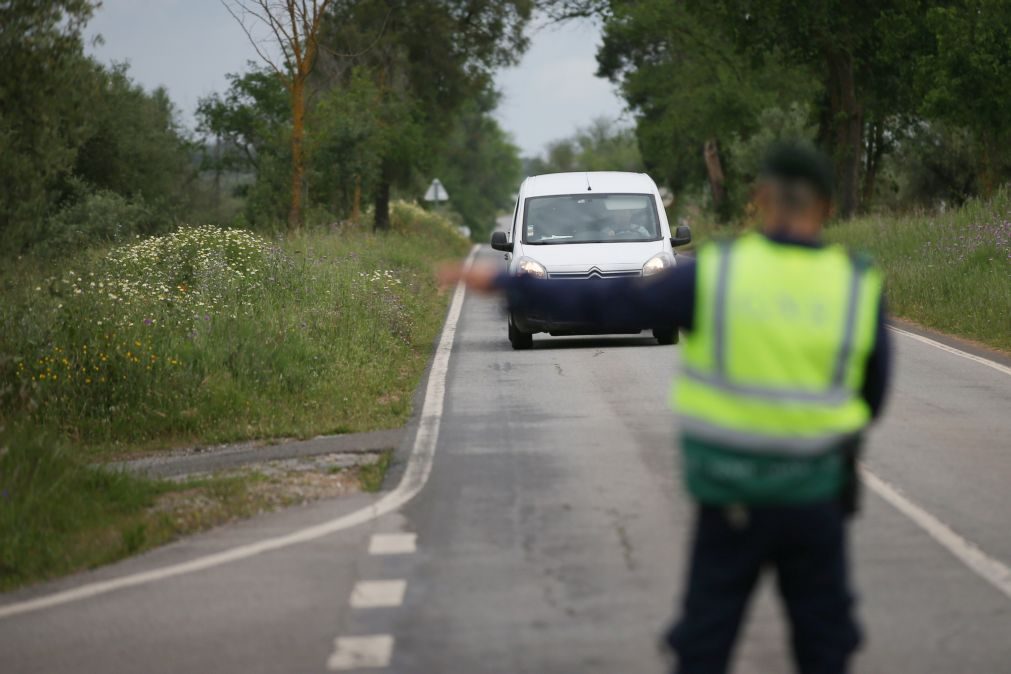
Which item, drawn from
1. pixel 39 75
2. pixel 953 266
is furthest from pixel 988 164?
pixel 39 75

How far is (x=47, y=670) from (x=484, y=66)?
162ft

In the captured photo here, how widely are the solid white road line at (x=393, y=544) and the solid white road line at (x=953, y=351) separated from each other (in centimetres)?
940

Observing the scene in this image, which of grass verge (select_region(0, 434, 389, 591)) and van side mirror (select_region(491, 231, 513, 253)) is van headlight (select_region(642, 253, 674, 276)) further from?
grass verge (select_region(0, 434, 389, 591))

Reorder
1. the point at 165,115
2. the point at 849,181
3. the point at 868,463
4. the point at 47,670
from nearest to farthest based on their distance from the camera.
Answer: the point at 47,670 < the point at 868,463 < the point at 849,181 < the point at 165,115

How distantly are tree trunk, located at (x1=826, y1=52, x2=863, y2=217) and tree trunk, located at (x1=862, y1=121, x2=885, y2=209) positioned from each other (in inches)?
293

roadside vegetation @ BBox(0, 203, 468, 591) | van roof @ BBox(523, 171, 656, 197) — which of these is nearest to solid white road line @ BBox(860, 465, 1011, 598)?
roadside vegetation @ BBox(0, 203, 468, 591)

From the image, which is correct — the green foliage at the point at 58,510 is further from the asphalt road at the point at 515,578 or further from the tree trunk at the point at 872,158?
the tree trunk at the point at 872,158

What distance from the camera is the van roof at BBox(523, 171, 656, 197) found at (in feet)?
68.8

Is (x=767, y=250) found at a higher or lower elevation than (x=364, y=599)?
higher

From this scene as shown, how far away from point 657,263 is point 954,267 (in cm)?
800

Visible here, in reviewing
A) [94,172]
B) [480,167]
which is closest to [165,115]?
[94,172]

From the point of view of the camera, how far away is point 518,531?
894 cm

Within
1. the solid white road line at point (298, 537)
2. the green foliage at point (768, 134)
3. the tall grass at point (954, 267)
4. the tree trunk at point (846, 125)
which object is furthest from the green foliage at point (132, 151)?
the solid white road line at point (298, 537)

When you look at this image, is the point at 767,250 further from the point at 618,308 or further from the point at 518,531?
the point at 518,531
